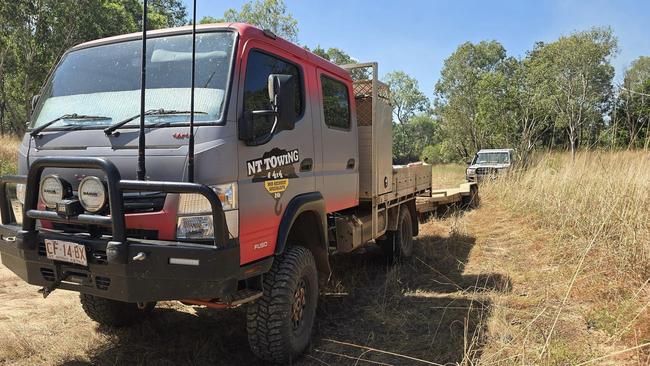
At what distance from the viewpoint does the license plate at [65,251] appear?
111 inches

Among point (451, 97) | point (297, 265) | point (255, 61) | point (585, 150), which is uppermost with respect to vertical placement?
point (451, 97)

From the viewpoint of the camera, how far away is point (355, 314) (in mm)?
4730

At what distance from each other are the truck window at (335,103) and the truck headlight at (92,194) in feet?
7.20

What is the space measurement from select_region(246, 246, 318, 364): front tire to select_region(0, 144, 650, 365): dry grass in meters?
0.26

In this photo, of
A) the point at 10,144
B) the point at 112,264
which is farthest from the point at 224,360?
the point at 10,144

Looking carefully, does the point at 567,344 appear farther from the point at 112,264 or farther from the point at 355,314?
the point at 112,264

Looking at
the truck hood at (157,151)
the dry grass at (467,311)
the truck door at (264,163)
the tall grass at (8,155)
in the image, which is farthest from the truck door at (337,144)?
the tall grass at (8,155)

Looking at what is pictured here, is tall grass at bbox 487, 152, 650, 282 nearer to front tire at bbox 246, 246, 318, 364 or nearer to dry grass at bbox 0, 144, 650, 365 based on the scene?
dry grass at bbox 0, 144, 650, 365

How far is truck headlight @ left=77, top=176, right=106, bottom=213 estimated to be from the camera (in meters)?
2.79

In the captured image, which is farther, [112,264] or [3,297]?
[3,297]

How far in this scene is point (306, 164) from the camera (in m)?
3.97

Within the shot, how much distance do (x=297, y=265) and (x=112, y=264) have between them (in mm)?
1306

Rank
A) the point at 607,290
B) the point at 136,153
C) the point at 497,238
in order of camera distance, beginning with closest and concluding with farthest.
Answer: the point at 136,153 → the point at 607,290 → the point at 497,238

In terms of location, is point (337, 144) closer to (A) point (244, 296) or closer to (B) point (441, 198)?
(A) point (244, 296)
